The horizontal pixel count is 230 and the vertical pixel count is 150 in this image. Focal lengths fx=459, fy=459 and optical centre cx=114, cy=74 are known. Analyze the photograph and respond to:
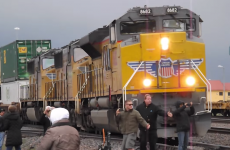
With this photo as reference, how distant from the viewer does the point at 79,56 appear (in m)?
20.4

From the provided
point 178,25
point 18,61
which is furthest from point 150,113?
point 18,61

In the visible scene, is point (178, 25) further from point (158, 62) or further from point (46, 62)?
point (46, 62)

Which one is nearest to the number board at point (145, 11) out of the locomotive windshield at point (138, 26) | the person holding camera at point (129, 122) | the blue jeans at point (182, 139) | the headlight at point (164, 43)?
the locomotive windshield at point (138, 26)

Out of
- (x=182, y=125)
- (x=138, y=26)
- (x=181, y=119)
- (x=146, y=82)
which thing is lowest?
(x=182, y=125)

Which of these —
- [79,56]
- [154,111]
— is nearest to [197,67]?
[154,111]

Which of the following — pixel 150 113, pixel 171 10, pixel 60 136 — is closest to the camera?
pixel 60 136

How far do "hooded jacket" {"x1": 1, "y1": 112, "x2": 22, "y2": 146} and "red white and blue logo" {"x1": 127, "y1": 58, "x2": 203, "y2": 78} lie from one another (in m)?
4.36

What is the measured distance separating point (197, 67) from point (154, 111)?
144 inches

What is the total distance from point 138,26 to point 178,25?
1286 millimetres

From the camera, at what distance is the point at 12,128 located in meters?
10.9

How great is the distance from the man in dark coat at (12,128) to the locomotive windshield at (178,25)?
5.84m

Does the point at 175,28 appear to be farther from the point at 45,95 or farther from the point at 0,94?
the point at 0,94

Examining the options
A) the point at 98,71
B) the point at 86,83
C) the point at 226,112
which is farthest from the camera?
the point at 226,112

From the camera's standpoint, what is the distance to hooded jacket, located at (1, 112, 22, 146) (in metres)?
10.7
